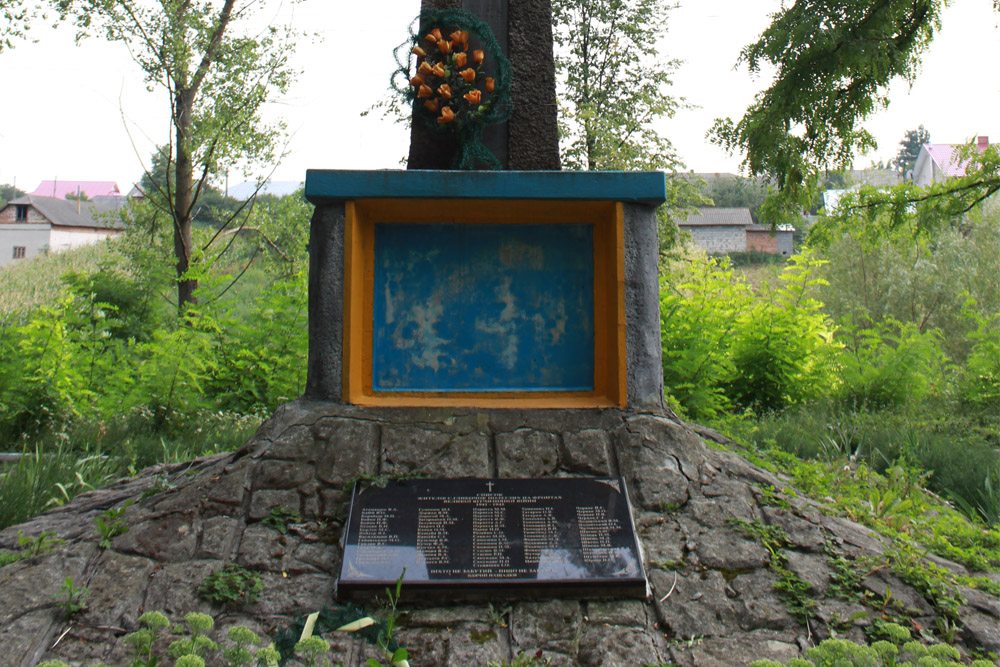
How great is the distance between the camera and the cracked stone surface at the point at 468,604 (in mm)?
2725

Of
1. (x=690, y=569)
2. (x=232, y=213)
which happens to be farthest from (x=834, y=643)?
(x=232, y=213)

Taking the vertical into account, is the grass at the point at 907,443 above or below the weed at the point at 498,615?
above

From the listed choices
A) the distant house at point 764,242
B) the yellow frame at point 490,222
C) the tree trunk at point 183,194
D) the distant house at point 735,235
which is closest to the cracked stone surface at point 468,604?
the yellow frame at point 490,222

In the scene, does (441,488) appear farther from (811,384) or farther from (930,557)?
(811,384)

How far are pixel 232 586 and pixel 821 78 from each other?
5.46 metres

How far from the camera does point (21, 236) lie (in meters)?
38.0

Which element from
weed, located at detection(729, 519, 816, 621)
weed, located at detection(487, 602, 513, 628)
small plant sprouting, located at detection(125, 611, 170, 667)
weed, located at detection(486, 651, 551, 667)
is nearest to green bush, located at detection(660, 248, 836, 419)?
weed, located at detection(729, 519, 816, 621)

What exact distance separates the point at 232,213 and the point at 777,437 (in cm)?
853

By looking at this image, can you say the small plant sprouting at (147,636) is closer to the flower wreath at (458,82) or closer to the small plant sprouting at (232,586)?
the small plant sprouting at (232,586)

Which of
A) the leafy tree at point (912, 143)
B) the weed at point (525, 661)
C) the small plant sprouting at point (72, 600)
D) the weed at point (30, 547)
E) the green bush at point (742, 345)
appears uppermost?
the leafy tree at point (912, 143)

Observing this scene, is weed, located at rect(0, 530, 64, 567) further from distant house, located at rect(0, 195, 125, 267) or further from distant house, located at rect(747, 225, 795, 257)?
distant house, located at rect(0, 195, 125, 267)

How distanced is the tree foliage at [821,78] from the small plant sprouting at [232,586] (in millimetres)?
4750

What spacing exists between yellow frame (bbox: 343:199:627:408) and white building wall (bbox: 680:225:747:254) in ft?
116

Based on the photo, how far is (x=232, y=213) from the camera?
11.0 meters
